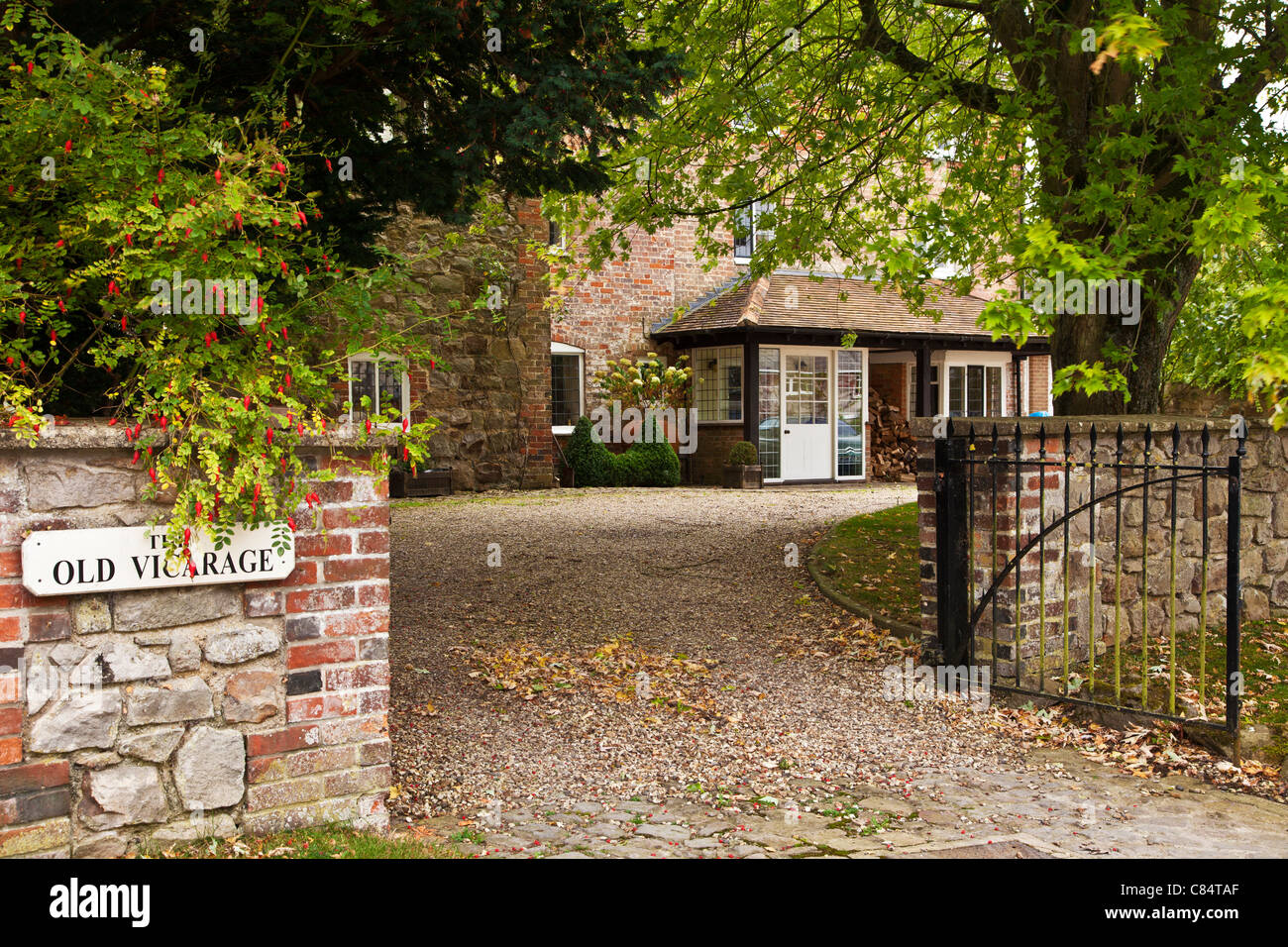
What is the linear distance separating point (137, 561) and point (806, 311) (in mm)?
16508

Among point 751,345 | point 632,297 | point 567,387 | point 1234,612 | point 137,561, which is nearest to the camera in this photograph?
point 137,561

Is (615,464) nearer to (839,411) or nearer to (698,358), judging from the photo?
(698,358)

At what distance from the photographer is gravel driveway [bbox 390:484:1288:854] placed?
433 cm

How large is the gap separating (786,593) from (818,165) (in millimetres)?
3524

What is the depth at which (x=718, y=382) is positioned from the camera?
61.8 ft

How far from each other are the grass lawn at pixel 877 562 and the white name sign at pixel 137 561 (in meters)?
4.75

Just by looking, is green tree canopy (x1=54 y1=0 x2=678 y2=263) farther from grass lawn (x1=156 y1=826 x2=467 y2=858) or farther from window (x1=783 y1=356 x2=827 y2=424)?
window (x1=783 y1=356 x2=827 y2=424)

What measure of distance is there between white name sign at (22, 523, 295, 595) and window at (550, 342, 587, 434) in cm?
1437

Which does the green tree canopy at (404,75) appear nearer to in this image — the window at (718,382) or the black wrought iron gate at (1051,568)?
the black wrought iron gate at (1051,568)

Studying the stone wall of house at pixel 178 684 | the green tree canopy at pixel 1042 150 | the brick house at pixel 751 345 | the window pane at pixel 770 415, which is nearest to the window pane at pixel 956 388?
the brick house at pixel 751 345

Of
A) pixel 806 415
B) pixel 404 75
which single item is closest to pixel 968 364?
pixel 806 415

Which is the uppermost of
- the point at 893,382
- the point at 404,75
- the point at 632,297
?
the point at 632,297

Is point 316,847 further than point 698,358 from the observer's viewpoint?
No

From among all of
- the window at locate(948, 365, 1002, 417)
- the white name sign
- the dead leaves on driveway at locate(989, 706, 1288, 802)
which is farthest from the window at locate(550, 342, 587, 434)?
the white name sign
